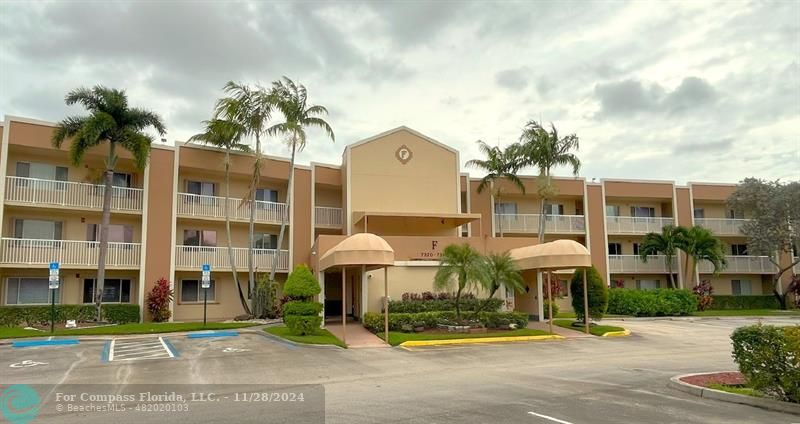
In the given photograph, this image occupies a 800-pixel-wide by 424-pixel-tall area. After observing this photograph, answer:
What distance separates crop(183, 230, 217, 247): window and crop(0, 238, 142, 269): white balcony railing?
3.00m

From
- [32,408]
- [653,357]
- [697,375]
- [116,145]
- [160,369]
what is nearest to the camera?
[32,408]

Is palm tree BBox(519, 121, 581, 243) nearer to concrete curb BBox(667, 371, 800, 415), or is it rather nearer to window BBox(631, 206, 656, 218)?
window BBox(631, 206, 656, 218)

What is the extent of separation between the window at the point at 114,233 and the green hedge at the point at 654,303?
2573 cm

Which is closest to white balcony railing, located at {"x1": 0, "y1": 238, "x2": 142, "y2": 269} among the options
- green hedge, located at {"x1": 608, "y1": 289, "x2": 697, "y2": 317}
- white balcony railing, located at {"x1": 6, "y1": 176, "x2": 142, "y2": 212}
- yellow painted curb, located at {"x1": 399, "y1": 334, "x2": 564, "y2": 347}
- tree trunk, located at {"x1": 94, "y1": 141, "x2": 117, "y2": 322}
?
tree trunk, located at {"x1": 94, "y1": 141, "x2": 117, "y2": 322}

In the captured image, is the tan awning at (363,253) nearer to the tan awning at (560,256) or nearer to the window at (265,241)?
the tan awning at (560,256)

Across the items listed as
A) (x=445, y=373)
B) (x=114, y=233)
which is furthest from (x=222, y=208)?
(x=445, y=373)

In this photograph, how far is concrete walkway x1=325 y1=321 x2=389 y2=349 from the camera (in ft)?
64.6

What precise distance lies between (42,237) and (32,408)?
20026mm

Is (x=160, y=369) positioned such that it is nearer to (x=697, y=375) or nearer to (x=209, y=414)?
(x=209, y=414)

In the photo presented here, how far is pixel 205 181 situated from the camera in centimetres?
3103

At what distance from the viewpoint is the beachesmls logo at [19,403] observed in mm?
9266

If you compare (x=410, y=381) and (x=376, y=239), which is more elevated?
(x=376, y=239)

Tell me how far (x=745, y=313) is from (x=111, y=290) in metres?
36.0

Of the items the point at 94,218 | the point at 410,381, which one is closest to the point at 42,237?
the point at 94,218
